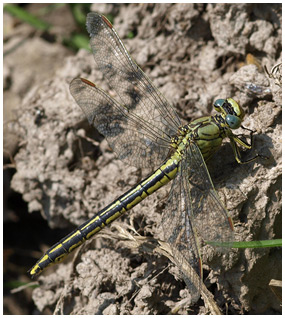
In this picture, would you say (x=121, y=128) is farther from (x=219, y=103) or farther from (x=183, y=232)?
(x=183, y=232)

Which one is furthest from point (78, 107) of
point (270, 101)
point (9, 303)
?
point (9, 303)

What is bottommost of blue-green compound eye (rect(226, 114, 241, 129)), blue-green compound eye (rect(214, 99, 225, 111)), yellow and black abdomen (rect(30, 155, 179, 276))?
yellow and black abdomen (rect(30, 155, 179, 276))

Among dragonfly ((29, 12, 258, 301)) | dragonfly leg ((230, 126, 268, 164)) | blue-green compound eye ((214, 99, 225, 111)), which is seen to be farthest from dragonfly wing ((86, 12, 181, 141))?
dragonfly leg ((230, 126, 268, 164))

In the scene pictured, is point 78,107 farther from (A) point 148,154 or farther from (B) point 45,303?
(B) point 45,303

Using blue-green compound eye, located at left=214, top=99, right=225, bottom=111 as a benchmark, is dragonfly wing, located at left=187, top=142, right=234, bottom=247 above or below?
below

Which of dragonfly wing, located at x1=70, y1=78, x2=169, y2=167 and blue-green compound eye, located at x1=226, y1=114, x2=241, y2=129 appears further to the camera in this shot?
dragonfly wing, located at x1=70, y1=78, x2=169, y2=167

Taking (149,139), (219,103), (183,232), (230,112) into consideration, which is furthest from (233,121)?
(183,232)

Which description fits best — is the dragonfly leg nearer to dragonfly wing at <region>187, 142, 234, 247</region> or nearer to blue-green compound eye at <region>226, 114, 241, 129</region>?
blue-green compound eye at <region>226, 114, 241, 129</region>
